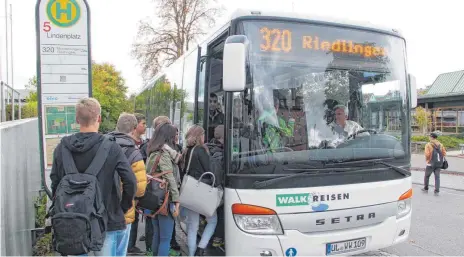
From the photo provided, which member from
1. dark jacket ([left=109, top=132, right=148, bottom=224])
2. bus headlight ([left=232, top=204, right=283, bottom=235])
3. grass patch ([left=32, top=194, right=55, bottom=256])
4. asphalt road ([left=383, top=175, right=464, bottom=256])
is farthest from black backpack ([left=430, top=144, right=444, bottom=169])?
grass patch ([left=32, top=194, right=55, bottom=256])

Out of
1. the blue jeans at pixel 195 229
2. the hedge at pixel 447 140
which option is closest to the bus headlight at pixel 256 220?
the blue jeans at pixel 195 229

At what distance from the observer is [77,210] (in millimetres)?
2740

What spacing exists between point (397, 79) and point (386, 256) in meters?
2.43

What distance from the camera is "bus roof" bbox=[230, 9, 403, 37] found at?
4027 mm

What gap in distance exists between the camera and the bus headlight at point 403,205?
14.9ft

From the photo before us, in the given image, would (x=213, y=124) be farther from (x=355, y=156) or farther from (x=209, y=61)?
(x=355, y=156)

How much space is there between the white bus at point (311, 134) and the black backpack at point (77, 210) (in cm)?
149

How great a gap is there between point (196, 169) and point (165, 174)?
359 millimetres

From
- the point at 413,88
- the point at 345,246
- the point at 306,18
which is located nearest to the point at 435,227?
the point at 413,88

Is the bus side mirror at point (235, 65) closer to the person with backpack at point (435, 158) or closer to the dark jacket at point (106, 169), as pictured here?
the dark jacket at point (106, 169)

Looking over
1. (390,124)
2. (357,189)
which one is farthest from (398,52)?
(357,189)

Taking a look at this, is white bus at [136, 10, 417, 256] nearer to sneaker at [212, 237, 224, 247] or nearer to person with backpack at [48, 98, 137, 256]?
sneaker at [212, 237, 224, 247]

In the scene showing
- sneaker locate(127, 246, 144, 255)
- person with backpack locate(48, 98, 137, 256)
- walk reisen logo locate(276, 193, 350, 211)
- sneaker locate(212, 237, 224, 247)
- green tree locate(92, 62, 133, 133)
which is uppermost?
green tree locate(92, 62, 133, 133)

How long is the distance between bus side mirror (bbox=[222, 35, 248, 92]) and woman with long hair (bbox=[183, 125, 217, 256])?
3.14 ft
